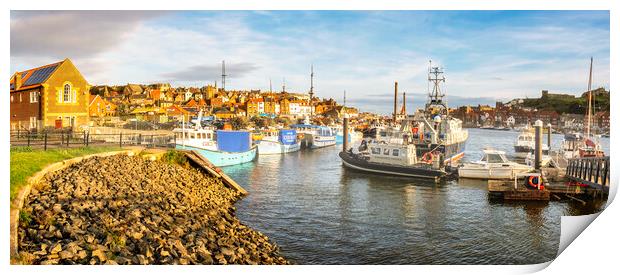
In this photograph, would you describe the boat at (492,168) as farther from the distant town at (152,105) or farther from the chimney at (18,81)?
the chimney at (18,81)

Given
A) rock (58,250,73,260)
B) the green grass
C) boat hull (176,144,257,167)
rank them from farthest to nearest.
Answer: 1. boat hull (176,144,257,167)
2. the green grass
3. rock (58,250,73,260)

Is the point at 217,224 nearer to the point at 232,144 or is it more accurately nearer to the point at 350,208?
the point at 350,208

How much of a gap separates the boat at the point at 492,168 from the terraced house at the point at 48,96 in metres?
8.63

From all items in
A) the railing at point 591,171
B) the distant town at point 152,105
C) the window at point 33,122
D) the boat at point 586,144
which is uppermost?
the distant town at point 152,105

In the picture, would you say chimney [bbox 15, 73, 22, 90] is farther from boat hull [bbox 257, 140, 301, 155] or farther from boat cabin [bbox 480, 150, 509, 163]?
boat cabin [bbox 480, 150, 509, 163]

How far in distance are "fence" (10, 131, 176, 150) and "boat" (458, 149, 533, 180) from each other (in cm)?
693

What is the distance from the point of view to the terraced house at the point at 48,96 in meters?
7.06

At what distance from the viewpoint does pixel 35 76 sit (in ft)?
23.3

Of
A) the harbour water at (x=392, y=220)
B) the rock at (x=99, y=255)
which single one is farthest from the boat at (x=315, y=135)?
the rock at (x=99, y=255)

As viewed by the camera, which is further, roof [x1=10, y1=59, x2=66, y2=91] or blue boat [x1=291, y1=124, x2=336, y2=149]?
blue boat [x1=291, y1=124, x2=336, y2=149]

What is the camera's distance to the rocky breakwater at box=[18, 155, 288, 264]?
475 cm

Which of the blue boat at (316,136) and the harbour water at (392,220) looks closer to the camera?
the harbour water at (392,220)

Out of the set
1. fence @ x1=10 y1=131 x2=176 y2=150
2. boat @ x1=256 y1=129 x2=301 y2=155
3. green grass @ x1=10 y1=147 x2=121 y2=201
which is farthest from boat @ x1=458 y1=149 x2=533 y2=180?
green grass @ x1=10 y1=147 x2=121 y2=201

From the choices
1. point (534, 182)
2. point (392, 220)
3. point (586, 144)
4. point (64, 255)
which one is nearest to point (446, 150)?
point (586, 144)
